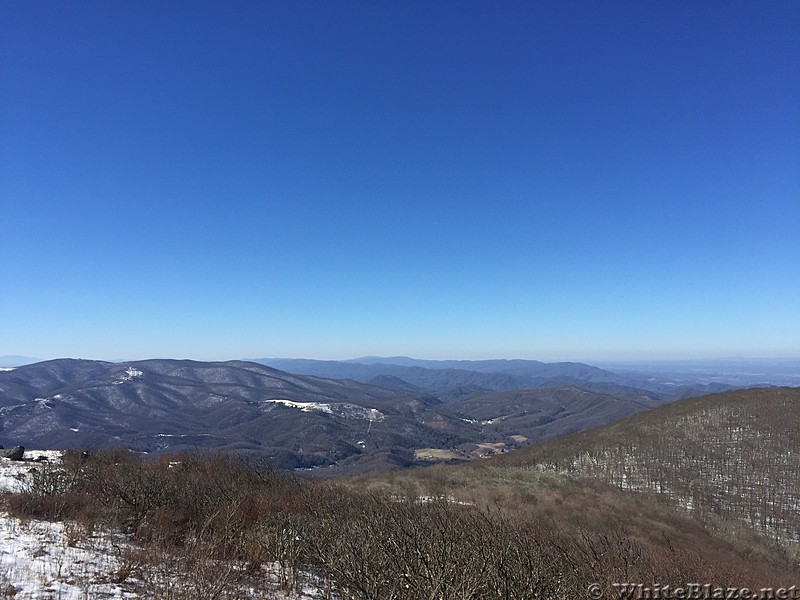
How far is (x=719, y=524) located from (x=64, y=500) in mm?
54178

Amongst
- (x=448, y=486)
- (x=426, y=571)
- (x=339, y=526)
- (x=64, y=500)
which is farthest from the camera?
(x=448, y=486)

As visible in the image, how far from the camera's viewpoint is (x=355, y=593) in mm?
7484

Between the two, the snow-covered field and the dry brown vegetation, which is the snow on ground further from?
the dry brown vegetation

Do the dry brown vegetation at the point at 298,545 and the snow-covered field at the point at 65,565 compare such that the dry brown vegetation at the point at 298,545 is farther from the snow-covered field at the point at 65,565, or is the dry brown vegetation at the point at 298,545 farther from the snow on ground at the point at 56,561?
the snow on ground at the point at 56,561

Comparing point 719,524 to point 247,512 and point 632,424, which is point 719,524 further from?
point 247,512

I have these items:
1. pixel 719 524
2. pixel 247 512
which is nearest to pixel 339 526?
pixel 247 512
